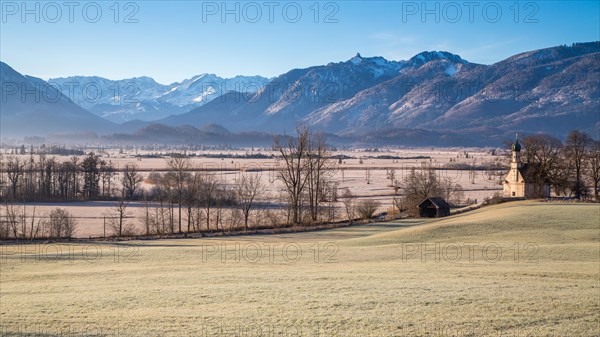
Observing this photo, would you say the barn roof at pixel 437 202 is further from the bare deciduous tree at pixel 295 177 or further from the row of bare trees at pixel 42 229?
the row of bare trees at pixel 42 229

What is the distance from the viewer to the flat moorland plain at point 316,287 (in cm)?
1853

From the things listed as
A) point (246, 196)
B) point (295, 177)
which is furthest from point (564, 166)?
point (246, 196)

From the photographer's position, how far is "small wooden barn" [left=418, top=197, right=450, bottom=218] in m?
66.8

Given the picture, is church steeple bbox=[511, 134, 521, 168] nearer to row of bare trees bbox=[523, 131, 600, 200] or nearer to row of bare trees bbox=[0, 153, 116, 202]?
row of bare trees bbox=[523, 131, 600, 200]

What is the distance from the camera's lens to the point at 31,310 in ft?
69.3

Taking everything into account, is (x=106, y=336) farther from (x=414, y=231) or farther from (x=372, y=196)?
(x=372, y=196)

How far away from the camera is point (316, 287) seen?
969 inches

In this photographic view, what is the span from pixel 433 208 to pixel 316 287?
45.5 metres

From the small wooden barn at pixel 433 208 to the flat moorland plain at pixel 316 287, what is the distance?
20.1 meters

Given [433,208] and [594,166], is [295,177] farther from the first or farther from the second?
[594,166]

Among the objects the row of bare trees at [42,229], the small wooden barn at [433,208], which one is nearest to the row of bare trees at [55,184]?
the row of bare trees at [42,229]

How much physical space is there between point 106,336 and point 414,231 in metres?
34.4

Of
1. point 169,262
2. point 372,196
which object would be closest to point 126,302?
point 169,262

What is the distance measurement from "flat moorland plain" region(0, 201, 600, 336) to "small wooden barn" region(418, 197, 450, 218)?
2007cm
